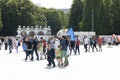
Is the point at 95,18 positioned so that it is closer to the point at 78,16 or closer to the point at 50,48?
the point at 78,16

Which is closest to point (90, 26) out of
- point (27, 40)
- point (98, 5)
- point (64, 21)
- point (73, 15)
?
point (98, 5)

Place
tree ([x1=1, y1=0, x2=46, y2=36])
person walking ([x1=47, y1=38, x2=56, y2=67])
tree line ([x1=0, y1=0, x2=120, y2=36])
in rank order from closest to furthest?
person walking ([x1=47, y1=38, x2=56, y2=67]) → tree line ([x1=0, y1=0, x2=120, y2=36]) → tree ([x1=1, y1=0, x2=46, y2=36])

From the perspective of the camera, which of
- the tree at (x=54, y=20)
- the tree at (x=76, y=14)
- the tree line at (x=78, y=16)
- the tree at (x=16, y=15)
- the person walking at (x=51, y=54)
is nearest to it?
the person walking at (x=51, y=54)

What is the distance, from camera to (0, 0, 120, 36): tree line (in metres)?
99.6

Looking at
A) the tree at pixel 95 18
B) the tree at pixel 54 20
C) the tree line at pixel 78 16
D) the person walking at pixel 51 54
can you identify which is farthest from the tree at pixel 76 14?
the person walking at pixel 51 54

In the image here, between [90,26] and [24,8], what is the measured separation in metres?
22.8

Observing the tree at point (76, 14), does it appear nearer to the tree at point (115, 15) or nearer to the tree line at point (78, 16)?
the tree line at point (78, 16)

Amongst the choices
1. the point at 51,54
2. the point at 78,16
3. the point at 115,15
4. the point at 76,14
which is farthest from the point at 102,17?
the point at 51,54

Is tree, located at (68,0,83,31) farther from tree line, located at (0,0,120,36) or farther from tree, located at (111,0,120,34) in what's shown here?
tree, located at (111,0,120,34)

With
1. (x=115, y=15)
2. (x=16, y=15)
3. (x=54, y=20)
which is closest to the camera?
(x=115, y=15)

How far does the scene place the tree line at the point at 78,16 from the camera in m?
99.6

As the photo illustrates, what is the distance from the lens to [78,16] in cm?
11825

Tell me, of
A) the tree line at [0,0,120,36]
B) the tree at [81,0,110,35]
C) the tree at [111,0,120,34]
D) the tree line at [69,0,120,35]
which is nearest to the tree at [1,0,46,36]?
the tree line at [0,0,120,36]

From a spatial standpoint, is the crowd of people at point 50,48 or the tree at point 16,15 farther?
the tree at point 16,15
